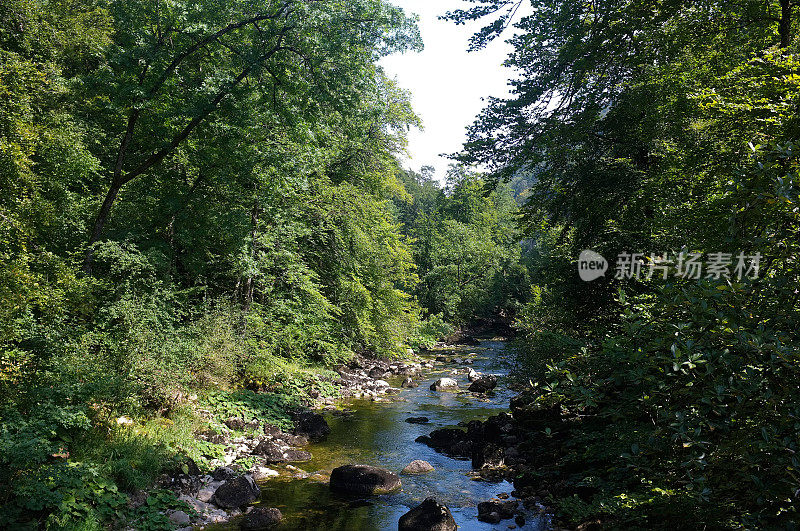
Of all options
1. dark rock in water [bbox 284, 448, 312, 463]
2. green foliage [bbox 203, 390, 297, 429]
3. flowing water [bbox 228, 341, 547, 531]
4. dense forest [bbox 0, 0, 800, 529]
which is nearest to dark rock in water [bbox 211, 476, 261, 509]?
flowing water [bbox 228, 341, 547, 531]

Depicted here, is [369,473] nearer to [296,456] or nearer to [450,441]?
[296,456]

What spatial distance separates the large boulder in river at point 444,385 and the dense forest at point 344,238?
135 inches

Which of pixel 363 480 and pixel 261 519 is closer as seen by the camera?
pixel 261 519

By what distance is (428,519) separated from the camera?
7137 millimetres

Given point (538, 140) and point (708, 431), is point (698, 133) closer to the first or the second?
point (538, 140)

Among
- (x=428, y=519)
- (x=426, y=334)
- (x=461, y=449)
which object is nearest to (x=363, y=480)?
(x=428, y=519)

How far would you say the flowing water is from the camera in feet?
25.5

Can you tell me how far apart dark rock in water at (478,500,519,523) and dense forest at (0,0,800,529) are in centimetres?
77

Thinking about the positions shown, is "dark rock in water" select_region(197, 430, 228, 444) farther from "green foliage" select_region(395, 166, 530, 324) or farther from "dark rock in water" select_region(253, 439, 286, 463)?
"green foliage" select_region(395, 166, 530, 324)

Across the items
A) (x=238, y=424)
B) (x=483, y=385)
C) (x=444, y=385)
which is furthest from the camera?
(x=444, y=385)

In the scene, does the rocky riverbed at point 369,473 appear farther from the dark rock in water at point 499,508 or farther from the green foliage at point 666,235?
the green foliage at point 666,235

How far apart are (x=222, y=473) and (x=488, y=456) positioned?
5352mm

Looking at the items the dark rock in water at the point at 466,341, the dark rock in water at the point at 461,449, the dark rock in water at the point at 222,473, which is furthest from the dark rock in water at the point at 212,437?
the dark rock in water at the point at 466,341

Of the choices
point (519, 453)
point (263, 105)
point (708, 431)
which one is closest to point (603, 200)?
point (519, 453)
